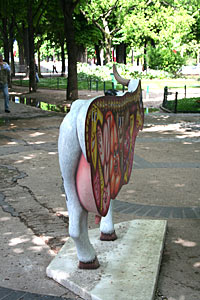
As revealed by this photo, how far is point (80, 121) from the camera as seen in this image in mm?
3484

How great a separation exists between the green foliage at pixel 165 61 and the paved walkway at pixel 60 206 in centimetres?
3249

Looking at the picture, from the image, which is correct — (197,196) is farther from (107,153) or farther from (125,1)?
(125,1)

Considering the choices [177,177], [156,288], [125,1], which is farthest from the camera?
[125,1]

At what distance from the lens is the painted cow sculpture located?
3.56 m

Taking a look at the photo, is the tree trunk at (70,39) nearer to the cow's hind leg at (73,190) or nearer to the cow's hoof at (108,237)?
the cow's hoof at (108,237)

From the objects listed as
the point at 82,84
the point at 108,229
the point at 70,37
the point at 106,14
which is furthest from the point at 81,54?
the point at 108,229

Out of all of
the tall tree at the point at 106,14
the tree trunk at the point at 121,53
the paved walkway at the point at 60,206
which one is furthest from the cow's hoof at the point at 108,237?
the tree trunk at the point at 121,53

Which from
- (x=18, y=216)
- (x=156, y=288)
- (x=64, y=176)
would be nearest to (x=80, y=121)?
(x=64, y=176)

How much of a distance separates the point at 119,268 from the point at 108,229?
76 centimetres

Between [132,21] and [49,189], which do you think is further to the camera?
[132,21]

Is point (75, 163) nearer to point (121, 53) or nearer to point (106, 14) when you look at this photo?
point (106, 14)

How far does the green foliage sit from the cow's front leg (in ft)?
132

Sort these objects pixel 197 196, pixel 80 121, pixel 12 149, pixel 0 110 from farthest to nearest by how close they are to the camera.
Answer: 1. pixel 0 110
2. pixel 12 149
3. pixel 197 196
4. pixel 80 121

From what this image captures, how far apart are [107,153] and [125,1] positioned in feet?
133
